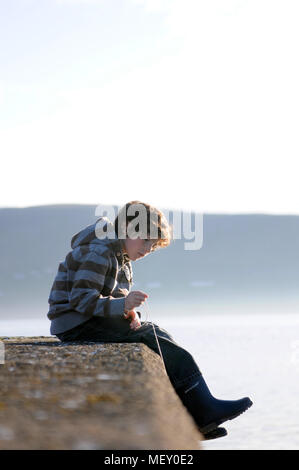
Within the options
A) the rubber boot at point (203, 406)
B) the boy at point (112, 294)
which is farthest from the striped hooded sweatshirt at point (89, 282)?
the rubber boot at point (203, 406)

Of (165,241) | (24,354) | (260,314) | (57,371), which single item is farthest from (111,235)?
(260,314)

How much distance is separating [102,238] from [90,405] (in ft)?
4.64

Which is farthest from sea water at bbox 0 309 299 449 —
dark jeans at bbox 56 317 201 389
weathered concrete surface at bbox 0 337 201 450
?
weathered concrete surface at bbox 0 337 201 450

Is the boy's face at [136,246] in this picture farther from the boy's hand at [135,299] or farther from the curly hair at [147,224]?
the boy's hand at [135,299]

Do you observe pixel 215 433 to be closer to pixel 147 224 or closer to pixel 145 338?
pixel 145 338

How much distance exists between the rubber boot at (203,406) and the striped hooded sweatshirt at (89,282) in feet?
1.22

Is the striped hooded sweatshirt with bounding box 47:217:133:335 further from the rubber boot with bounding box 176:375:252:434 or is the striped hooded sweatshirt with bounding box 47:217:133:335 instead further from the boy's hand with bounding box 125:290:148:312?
the rubber boot with bounding box 176:375:252:434

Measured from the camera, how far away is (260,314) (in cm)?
1808

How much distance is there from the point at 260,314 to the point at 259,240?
17.9ft

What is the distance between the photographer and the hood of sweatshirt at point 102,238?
288cm

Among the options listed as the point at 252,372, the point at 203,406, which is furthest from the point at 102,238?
the point at 252,372

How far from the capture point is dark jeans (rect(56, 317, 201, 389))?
2.54m

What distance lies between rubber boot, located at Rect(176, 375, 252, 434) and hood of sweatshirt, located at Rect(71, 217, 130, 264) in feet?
1.98

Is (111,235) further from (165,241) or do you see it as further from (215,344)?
(215,344)
